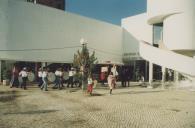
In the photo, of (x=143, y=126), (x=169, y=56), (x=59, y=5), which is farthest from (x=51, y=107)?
(x=59, y=5)

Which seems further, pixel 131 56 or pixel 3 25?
pixel 131 56

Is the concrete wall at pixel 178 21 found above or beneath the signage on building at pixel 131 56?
above

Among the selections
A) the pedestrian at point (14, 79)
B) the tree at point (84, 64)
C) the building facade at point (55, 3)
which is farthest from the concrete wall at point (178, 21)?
the building facade at point (55, 3)

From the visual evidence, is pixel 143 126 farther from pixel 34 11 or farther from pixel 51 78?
pixel 34 11

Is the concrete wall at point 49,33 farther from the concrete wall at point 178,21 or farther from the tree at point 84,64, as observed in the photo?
the tree at point 84,64

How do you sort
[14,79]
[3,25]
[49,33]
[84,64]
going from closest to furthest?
[84,64] → [14,79] → [3,25] → [49,33]

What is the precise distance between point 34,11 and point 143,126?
820 inches

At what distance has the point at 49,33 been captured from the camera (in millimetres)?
28844

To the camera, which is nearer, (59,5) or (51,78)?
(51,78)

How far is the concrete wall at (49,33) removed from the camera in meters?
26.1

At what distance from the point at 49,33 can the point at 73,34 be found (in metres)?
3.37

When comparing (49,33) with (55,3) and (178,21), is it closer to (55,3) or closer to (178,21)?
(178,21)

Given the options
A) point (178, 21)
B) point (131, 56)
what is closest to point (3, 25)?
point (178, 21)

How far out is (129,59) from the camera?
125 ft
